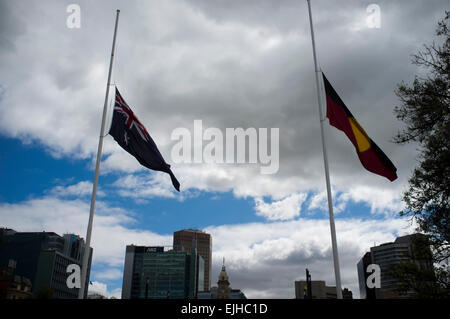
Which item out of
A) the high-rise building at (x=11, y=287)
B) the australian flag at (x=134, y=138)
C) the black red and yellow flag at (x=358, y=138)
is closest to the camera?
the black red and yellow flag at (x=358, y=138)

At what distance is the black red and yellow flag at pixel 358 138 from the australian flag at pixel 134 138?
308 inches

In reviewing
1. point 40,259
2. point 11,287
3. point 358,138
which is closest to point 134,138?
point 358,138

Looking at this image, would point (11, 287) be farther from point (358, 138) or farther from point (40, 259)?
point (358, 138)

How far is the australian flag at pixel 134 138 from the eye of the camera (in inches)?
677

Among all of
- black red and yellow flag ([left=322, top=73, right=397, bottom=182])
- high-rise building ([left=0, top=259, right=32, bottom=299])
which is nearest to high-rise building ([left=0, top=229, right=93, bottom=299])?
high-rise building ([left=0, top=259, right=32, bottom=299])

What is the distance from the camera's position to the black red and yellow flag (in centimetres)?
1599

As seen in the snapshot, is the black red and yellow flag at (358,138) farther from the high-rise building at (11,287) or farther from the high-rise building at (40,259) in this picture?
the high-rise building at (40,259)

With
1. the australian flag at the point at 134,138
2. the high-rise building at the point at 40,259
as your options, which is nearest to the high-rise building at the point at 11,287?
the high-rise building at the point at 40,259

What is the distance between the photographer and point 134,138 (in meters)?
17.5

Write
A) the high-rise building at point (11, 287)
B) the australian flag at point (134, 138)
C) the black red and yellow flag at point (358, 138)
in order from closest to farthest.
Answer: the black red and yellow flag at point (358, 138) → the australian flag at point (134, 138) → the high-rise building at point (11, 287)

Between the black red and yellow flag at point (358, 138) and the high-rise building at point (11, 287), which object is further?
the high-rise building at point (11, 287)

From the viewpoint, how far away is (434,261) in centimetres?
1474
